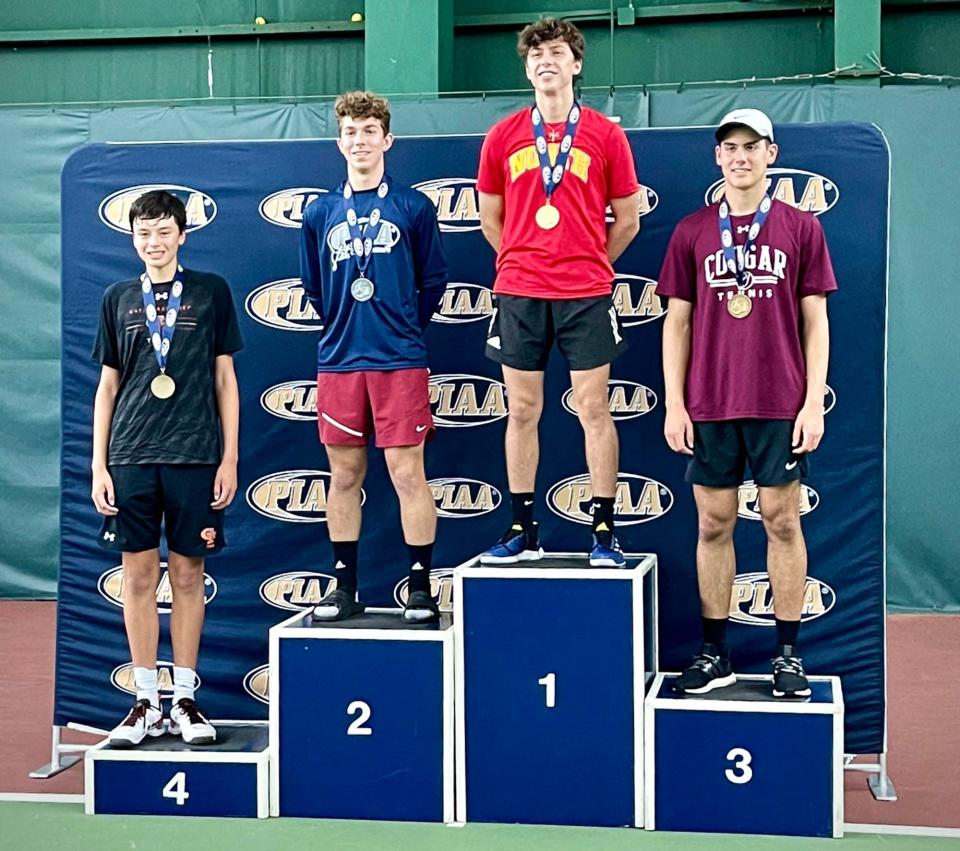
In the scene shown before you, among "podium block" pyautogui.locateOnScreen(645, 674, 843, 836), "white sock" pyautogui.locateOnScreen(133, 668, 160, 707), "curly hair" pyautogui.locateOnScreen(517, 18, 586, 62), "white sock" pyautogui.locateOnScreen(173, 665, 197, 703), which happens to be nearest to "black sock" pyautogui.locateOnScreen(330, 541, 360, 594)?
"white sock" pyautogui.locateOnScreen(173, 665, 197, 703)

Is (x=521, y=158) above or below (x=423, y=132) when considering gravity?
below

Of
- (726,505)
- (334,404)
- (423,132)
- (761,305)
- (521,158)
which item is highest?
(423,132)

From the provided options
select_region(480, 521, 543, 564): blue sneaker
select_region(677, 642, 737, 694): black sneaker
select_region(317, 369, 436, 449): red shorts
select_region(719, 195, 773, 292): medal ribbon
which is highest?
select_region(719, 195, 773, 292): medal ribbon

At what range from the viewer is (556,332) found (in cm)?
398

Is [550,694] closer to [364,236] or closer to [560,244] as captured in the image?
[560,244]

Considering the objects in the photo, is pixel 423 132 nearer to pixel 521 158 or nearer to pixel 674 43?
pixel 674 43

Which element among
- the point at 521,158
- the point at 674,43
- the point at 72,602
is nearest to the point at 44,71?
the point at 674,43

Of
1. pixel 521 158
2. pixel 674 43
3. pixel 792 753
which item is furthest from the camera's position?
pixel 674 43

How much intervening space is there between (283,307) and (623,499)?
53.1 inches

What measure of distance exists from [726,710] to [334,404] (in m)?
1.48

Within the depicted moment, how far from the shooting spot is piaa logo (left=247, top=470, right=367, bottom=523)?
4.57 m

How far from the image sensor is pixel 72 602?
462 centimetres

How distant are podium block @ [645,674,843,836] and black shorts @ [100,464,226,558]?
142cm

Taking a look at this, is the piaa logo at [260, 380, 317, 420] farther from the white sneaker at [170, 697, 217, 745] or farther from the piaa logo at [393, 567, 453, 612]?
the white sneaker at [170, 697, 217, 745]
